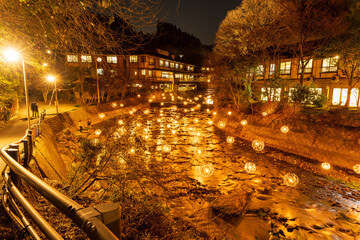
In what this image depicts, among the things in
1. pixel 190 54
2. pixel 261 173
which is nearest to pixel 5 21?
pixel 261 173

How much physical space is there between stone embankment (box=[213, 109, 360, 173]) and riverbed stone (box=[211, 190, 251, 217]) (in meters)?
8.77

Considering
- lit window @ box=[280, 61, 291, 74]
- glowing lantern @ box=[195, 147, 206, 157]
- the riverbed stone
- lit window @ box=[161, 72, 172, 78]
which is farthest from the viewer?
lit window @ box=[161, 72, 172, 78]

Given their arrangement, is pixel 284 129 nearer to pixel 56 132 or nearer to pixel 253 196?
pixel 253 196

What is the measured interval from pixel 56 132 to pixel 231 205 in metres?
14.6

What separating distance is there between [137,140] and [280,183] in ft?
28.9

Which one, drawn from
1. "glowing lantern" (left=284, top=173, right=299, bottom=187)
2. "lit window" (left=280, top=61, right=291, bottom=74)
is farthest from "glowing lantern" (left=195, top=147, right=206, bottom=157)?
"lit window" (left=280, top=61, right=291, bottom=74)

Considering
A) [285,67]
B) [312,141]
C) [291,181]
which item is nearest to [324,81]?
[285,67]

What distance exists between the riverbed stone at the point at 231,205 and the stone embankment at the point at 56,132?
280 inches

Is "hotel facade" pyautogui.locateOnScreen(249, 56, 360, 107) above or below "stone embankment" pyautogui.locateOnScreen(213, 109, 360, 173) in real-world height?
above

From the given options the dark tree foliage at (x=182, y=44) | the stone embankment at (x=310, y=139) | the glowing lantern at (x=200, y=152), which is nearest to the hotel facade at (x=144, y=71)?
the dark tree foliage at (x=182, y=44)

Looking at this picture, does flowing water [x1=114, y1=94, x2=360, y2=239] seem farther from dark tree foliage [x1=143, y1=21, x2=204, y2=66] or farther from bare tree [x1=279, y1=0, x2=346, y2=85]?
dark tree foliage [x1=143, y1=21, x2=204, y2=66]

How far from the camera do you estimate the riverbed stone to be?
7938 mm

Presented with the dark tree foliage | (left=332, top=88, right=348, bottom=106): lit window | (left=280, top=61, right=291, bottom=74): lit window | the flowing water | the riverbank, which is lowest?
the flowing water

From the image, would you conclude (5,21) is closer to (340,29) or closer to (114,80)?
(340,29)
